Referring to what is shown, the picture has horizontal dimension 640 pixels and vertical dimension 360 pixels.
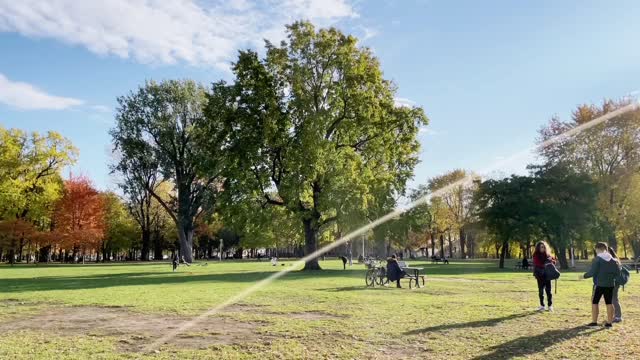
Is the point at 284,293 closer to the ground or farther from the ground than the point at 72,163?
closer to the ground

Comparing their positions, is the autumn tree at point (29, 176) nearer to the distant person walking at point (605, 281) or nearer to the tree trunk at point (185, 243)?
the tree trunk at point (185, 243)

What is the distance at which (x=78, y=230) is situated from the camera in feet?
213

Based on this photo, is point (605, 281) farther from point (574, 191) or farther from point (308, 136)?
point (574, 191)

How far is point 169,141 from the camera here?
57312 mm

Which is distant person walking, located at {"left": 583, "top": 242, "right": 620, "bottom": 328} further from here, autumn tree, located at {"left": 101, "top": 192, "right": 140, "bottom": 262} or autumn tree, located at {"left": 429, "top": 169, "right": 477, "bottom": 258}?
autumn tree, located at {"left": 101, "top": 192, "right": 140, "bottom": 262}

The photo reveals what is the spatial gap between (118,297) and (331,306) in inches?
328

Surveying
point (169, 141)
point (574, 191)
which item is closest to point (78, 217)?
point (169, 141)

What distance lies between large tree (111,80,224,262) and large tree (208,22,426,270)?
15.2 m

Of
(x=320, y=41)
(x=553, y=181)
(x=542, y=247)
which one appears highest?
(x=320, y=41)

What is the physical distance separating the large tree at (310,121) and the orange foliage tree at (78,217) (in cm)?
3514

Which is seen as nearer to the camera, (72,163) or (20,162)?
(20,162)

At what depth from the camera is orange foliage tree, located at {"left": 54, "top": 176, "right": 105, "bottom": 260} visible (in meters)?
64.3

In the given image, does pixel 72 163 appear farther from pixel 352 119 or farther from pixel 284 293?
pixel 284 293

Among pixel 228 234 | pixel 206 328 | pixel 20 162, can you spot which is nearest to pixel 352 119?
pixel 206 328
